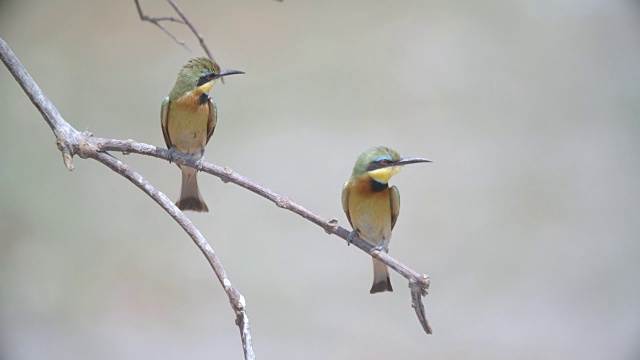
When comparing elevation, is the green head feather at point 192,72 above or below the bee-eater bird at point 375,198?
above

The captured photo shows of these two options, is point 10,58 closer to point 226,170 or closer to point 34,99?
point 34,99

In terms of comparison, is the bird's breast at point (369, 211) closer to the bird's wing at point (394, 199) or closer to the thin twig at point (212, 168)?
the bird's wing at point (394, 199)

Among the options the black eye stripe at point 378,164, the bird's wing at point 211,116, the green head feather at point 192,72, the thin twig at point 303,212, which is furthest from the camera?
the bird's wing at point 211,116

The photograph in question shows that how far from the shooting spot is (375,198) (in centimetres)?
171

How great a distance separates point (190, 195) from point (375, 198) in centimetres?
53

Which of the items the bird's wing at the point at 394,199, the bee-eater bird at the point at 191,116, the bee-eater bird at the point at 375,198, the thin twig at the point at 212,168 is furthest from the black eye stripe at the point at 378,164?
the bee-eater bird at the point at 191,116

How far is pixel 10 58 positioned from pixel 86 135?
223 millimetres

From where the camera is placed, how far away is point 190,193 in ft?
5.72

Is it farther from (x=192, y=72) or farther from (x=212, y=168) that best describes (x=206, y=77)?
(x=212, y=168)

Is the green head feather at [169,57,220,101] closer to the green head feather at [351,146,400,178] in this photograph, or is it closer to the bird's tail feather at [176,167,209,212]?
the bird's tail feather at [176,167,209,212]

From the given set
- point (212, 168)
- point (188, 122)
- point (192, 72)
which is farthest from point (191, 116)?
point (212, 168)

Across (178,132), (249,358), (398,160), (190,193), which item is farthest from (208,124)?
(249,358)

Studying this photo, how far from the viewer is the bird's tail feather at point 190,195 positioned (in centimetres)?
170

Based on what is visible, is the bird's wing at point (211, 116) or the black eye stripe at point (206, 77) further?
the bird's wing at point (211, 116)
